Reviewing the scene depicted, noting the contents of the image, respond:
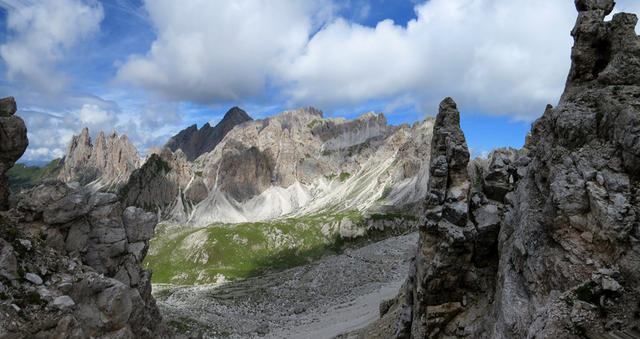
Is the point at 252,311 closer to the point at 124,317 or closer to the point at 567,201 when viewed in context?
the point at 124,317

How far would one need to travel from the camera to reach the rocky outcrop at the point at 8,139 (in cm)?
Answer: 2012

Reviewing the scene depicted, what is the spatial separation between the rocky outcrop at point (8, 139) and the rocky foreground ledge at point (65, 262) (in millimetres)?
45

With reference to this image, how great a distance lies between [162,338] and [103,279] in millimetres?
11120

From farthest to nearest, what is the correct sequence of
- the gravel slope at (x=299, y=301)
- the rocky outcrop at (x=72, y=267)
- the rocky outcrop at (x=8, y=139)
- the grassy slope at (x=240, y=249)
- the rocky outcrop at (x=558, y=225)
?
the grassy slope at (x=240, y=249), the gravel slope at (x=299, y=301), the rocky outcrop at (x=8, y=139), the rocky outcrop at (x=72, y=267), the rocky outcrop at (x=558, y=225)

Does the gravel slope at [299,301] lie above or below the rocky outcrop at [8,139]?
below

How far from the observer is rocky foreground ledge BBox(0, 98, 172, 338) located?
1628cm

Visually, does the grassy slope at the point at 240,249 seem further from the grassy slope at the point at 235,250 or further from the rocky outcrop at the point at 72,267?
the rocky outcrop at the point at 72,267

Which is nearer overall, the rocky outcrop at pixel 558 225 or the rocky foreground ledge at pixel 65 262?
the rocky outcrop at pixel 558 225

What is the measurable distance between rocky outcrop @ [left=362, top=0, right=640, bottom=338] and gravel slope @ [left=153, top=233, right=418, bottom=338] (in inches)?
684

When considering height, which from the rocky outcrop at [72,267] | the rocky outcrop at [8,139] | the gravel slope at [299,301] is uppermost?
the rocky outcrop at [8,139]

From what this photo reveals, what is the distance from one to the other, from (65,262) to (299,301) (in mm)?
51432

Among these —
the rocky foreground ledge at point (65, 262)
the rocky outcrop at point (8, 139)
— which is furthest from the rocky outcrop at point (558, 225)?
the rocky outcrop at point (8, 139)

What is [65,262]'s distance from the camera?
20.3 m

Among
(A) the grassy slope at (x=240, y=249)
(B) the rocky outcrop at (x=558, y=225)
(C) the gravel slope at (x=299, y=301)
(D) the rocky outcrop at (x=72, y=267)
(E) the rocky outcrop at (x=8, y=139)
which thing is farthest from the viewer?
(A) the grassy slope at (x=240, y=249)
